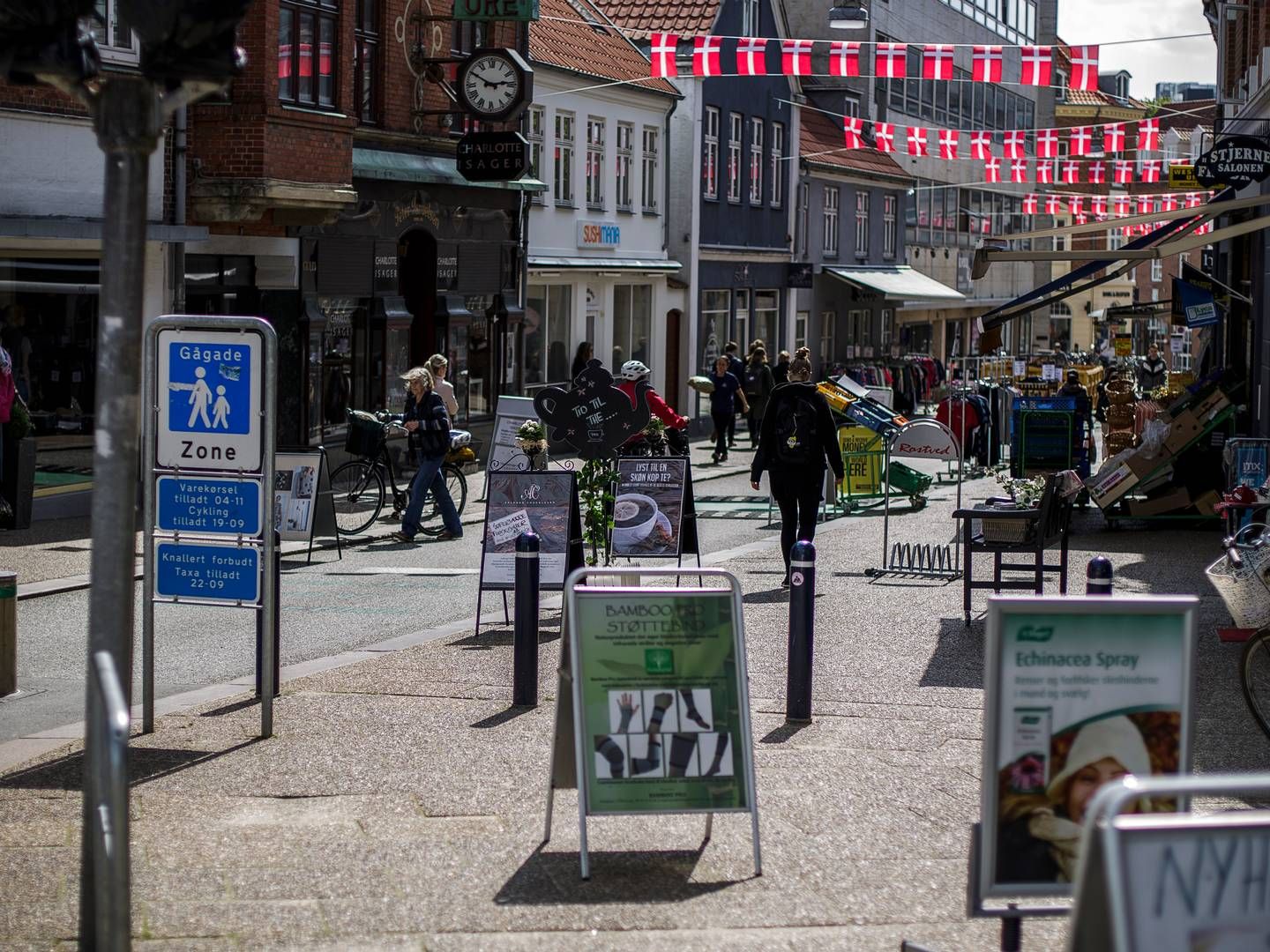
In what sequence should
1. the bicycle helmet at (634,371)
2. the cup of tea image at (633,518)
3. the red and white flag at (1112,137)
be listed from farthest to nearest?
the red and white flag at (1112,137), the bicycle helmet at (634,371), the cup of tea image at (633,518)

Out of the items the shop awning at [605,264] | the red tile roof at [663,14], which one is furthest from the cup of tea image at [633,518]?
the red tile roof at [663,14]

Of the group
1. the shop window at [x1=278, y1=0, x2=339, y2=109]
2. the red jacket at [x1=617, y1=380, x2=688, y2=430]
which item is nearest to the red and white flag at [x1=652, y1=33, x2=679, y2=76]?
the shop window at [x1=278, y1=0, x2=339, y2=109]

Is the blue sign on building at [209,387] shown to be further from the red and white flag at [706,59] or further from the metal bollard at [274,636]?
the red and white flag at [706,59]

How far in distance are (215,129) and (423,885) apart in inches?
612

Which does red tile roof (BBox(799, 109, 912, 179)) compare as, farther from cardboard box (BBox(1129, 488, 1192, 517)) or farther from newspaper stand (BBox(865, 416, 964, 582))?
newspaper stand (BBox(865, 416, 964, 582))

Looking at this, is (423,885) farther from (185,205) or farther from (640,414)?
(185,205)

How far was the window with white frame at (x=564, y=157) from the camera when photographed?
1268 inches

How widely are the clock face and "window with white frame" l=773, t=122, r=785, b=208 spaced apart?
19.6 m

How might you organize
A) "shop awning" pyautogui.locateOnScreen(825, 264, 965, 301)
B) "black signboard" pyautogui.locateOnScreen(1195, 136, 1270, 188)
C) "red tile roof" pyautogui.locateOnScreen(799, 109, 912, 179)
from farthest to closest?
"shop awning" pyautogui.locateOnScreen(825, 264, 965, 301), "red tile roof" pyautogui.locateOnScreen(799, 109, 912, 179), "black signboard" pyautogui.locateOnScreen(1195, 136, 1270, 188)

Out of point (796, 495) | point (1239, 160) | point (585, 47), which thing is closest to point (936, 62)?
point (1239, 160)

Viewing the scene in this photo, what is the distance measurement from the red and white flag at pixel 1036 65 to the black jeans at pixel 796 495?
9.64 metres

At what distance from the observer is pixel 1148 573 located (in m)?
16.0

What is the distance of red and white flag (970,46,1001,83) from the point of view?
2234 centimetres

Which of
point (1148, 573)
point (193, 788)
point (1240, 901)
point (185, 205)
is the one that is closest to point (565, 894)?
point (193, 788)
